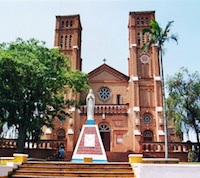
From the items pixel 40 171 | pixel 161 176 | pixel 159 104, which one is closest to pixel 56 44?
pixel 159 104

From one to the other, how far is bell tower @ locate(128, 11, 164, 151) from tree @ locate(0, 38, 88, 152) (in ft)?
30.7

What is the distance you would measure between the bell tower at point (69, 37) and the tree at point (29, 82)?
34.6ft

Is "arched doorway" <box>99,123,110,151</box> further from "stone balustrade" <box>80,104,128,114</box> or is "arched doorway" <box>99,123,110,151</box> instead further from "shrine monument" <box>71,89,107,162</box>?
"shrine monument" <box>71,89,107,162</box>

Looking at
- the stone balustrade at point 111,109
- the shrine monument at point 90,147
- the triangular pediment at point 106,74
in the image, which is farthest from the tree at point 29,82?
the triangular pediment at point 106,74

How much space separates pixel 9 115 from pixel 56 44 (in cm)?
1487

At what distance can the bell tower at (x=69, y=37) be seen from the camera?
28938 millimetres

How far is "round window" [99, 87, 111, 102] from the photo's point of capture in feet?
91.6

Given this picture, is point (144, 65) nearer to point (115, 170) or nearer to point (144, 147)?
point (144, 147)

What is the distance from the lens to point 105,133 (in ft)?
86.2

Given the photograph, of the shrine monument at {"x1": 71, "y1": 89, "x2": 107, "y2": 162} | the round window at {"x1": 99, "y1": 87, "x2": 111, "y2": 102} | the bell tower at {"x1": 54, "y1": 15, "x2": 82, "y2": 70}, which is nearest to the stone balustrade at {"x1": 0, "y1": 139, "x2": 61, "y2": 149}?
the shrine monument at {"x1": 71, "y1": 89, "x2": 107, "y2": 162}

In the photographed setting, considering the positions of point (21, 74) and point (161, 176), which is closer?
point (161, 176)

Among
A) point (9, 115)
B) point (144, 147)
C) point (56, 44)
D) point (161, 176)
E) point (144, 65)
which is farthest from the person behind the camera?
point (56, 44)

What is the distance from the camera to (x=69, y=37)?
30203 mm

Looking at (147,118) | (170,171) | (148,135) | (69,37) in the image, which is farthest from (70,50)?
(170,171)
